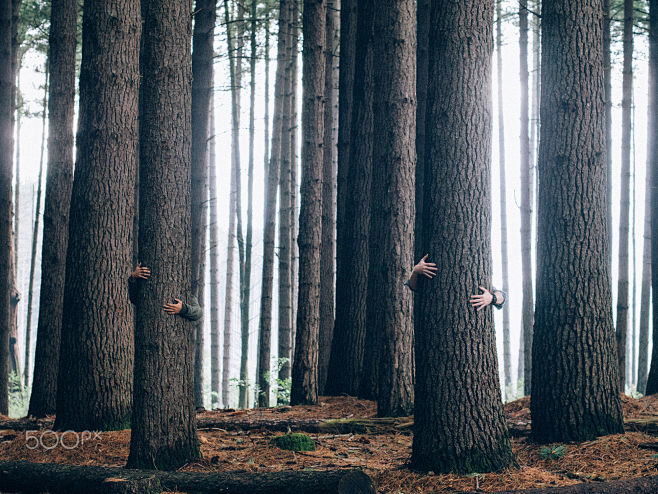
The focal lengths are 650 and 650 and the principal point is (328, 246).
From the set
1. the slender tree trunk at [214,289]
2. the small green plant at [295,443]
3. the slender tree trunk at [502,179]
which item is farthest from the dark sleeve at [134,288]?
the slender tree trunk at [502,179]

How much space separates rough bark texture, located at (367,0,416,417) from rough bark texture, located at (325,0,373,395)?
1.19 metres

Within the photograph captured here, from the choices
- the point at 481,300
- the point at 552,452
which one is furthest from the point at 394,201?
the point at 552,452

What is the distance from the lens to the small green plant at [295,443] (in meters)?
7.59

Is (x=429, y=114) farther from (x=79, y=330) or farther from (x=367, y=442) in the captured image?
(x=79, y=330)

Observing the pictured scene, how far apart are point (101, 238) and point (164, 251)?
2.17 metres

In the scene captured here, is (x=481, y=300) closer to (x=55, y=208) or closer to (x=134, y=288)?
(x=134, y=288)

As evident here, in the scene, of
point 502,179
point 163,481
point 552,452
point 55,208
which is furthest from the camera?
point 502,179

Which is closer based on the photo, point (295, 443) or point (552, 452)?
point (552, 452)

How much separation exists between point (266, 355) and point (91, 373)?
21.7 feet

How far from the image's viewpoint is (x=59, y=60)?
11039mm

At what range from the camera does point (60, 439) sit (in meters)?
7.76

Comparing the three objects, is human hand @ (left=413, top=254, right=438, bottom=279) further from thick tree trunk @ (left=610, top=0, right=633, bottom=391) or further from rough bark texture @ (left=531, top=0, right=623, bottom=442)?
thick tree trunk @ (left=610, top=0, right=633, bottom=391)

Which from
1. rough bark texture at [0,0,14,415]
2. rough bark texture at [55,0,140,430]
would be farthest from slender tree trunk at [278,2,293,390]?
rough bark texture at [0,0,14,415]

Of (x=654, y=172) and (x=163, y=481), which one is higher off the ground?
(x=654, y=172)
